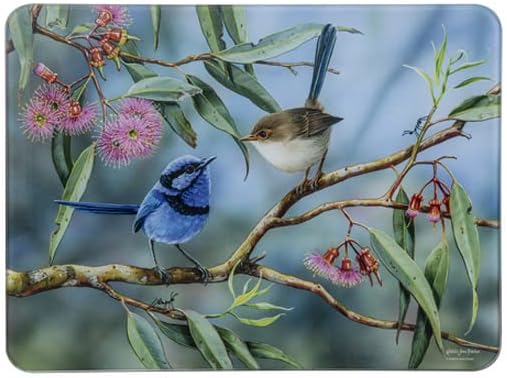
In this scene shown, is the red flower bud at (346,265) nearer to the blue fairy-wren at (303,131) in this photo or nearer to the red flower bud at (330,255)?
the red flower bud at (330,255)

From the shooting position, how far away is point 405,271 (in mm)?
937

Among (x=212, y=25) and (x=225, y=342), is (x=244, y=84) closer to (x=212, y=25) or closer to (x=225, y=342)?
(x=212, y=25)

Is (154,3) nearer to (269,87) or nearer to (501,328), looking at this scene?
(269,87)

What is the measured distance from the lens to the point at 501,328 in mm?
951

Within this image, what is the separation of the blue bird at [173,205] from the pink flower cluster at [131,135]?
0.05 m

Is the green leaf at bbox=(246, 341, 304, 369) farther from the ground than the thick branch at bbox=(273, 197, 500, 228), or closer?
closer

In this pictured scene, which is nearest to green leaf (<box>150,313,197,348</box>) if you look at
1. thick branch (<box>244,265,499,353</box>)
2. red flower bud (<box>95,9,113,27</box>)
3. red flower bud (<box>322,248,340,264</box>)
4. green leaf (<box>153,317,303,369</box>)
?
green leaf (<box>153,317,303,369</box>)

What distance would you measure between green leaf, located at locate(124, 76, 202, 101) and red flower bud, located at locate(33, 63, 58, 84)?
0.40 ft

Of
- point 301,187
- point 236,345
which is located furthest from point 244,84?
point 236,345

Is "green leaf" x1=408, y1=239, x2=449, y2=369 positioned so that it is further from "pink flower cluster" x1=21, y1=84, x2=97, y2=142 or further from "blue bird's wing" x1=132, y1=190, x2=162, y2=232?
"pink flower cluster" x1=21, y1=84, x2=97, y2=142

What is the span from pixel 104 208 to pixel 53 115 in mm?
154

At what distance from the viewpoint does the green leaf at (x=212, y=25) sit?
937 millimetres

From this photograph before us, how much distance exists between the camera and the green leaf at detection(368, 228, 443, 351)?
93 centimetres

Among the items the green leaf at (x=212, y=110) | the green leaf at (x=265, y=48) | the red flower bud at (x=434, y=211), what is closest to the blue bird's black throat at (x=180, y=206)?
the green leaf at (x=212, y=110)
